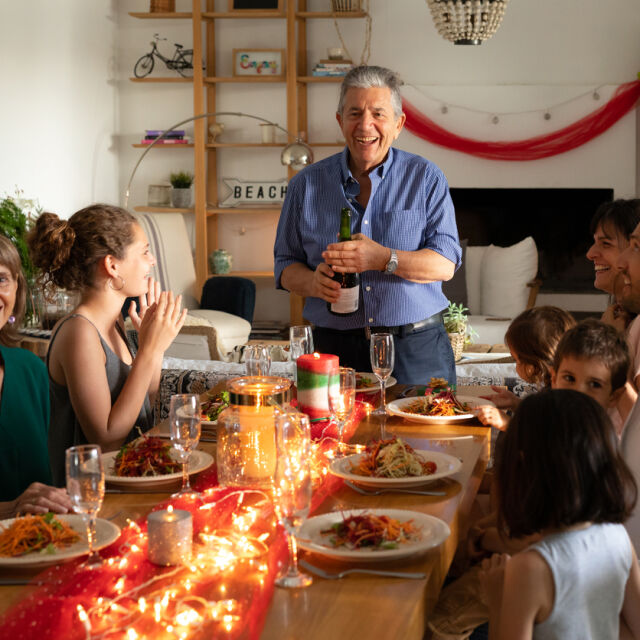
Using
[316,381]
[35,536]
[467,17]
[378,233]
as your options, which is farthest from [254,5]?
[35,536]

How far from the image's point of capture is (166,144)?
6691 millimetres

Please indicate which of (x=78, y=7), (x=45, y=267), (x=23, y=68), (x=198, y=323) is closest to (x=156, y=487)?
(x=45, y=267)

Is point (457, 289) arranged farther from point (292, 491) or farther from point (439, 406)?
point (292, 491)

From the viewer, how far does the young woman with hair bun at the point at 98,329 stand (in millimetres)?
1991

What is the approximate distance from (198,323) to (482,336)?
6.63ft

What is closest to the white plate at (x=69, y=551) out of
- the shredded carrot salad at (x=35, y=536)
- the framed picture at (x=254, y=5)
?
the shredded carrot salad at (x=35, y=536)

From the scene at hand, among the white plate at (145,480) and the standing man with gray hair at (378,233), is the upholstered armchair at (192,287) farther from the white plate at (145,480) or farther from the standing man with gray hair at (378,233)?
the white plate at (145,480)

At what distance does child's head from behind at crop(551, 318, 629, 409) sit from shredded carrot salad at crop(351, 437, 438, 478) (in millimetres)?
474

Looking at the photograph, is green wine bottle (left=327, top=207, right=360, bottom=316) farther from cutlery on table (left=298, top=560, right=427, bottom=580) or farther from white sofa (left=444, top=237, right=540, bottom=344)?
white sofa (left=444, top=237, right=540, bottom=344)

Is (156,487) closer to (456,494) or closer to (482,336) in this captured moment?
(456,494)

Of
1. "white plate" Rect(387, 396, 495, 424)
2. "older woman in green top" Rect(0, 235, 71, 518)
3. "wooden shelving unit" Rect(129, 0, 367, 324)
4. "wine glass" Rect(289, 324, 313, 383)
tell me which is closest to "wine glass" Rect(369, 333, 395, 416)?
"white plate" Rect(387, 396, 495, 424)

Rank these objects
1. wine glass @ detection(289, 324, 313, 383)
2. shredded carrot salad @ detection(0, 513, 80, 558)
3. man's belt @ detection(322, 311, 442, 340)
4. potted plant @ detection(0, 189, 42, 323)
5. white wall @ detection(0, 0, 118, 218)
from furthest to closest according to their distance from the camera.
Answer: white wall @ detection(0, 0, 118, 218)
potted plant @ detection(0, 189, 42, 323)
man's belt @ detection(322, 311, 442, 340)
wine glass @ detection(289, 324, 313, 383)
shredded carrot salad @ detection(0, 513, 80, 558)

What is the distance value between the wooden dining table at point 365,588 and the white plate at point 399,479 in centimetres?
2

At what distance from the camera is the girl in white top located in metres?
1.28
